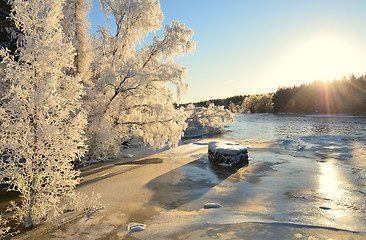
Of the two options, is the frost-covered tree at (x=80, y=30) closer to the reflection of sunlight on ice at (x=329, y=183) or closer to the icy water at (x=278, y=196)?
the icy water at (x=278, y=196)

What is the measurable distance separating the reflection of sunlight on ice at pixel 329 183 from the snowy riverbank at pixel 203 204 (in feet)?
0.90

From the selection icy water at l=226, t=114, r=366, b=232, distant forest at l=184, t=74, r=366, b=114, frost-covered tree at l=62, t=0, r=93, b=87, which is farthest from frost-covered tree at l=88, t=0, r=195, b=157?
distant forest at l=184, t=74, r=366, b=114

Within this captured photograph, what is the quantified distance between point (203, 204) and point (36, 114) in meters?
3.57

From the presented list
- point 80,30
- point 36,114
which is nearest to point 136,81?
point 80,30

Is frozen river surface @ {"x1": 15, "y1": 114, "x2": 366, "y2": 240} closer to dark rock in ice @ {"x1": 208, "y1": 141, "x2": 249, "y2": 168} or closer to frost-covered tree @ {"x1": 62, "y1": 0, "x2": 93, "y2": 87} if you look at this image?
dark rock in ice @ {"x1": 208, "y1": 141, "x2": 249, "y2": 168}

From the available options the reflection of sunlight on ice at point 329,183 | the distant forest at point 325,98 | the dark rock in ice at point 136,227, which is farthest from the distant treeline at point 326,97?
the dark rock in ice at point 136,227

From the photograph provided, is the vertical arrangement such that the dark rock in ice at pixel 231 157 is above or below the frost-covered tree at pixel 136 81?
below

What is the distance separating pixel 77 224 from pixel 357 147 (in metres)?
12.8

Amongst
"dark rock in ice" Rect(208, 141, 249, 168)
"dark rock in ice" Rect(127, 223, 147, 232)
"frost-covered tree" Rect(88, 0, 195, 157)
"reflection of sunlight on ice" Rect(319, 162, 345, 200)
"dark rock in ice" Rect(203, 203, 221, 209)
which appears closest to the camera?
"dark rock in ice" Rect(127, 223, 147, 232)

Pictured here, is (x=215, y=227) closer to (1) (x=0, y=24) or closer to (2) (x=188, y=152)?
(2) (x=188, y=152)

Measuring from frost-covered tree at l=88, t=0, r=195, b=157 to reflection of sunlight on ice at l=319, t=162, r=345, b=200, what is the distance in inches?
213

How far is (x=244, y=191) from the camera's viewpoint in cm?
538

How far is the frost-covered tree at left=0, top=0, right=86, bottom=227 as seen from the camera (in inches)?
146

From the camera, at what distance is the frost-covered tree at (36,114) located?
3.71 m
